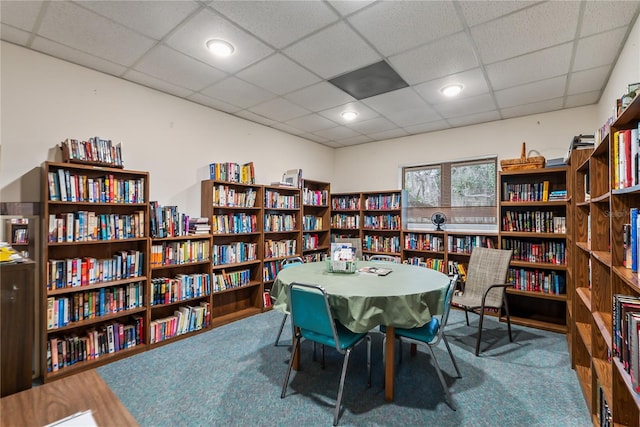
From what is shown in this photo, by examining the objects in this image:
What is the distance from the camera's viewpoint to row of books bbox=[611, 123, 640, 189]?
123 cm

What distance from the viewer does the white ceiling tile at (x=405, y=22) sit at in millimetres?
2059

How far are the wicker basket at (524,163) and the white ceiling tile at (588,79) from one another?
764 mm

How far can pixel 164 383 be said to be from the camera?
241cm

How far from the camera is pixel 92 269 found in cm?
273

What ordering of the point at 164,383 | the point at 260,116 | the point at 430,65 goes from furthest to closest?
1. the point at 260,116
2. the point at 430,65
3. the point at 164,383

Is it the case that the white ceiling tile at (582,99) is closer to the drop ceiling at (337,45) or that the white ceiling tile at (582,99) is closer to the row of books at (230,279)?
the drop ceiling at (337,45)

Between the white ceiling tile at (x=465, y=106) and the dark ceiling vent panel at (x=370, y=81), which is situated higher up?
the dark ceiling vent panel at (x=370, y=81)

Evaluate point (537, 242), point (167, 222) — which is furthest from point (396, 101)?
point (167, 222)

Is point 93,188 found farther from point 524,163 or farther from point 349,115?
point 524,163

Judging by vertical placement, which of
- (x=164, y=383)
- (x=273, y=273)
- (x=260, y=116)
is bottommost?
(x=164, y=383)

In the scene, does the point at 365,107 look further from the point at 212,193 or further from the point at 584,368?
the point at 584,368

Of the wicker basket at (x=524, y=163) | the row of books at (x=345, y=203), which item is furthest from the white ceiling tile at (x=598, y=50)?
the row of books at (x=345, y=203)

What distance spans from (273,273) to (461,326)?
255 cm

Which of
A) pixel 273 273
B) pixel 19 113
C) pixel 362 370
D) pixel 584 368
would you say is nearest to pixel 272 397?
pixel 362 370
